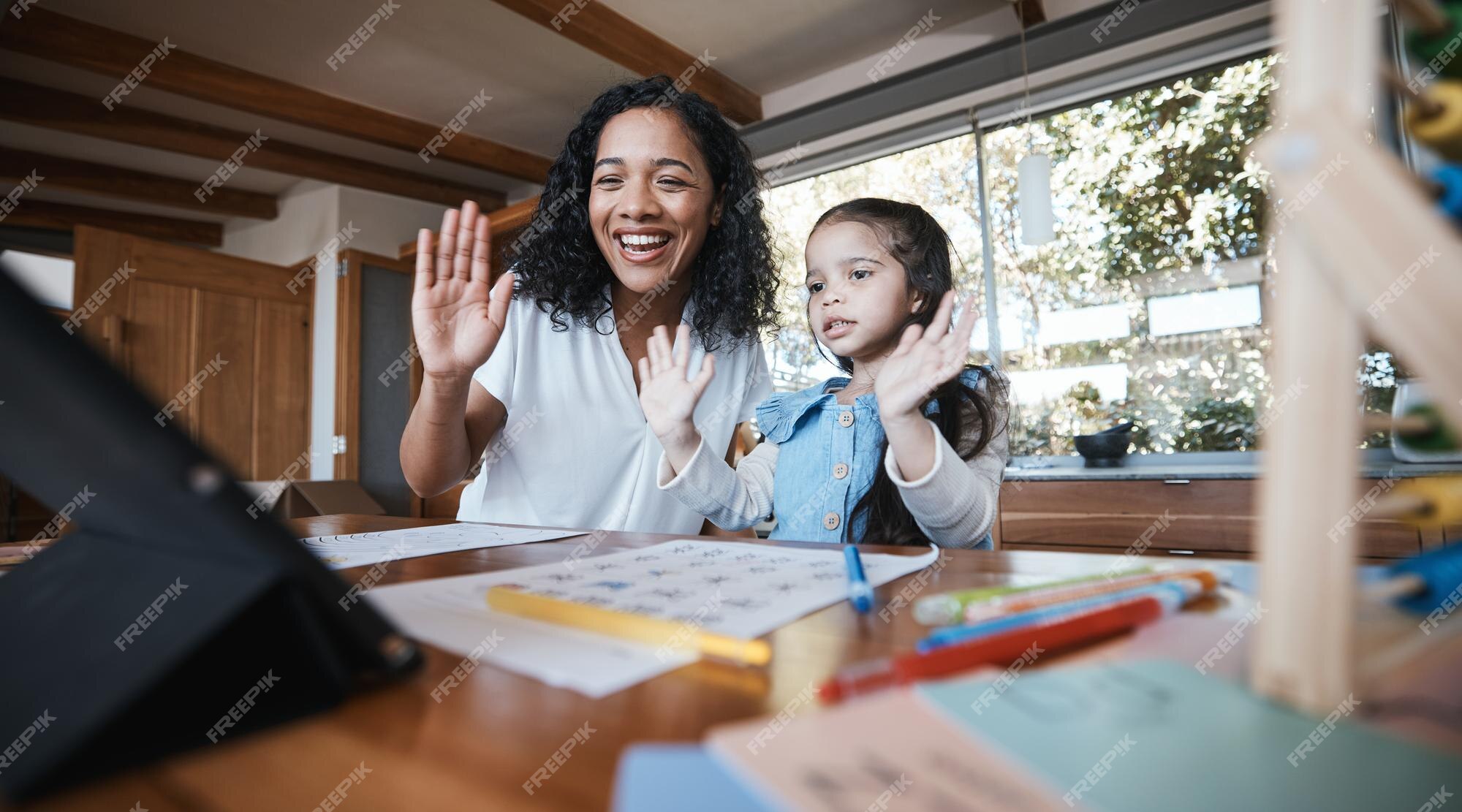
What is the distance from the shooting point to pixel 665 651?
0.38 meters

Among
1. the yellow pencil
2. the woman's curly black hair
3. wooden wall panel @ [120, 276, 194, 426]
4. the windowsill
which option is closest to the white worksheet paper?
the yellow pencil

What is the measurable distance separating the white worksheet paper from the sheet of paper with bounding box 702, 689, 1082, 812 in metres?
0.12

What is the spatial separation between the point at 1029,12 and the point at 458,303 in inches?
108

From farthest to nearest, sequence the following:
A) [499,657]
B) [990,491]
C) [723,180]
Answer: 1. [723,180]
2. [990,491]
3. [499,657]

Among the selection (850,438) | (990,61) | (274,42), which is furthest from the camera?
(274,42)

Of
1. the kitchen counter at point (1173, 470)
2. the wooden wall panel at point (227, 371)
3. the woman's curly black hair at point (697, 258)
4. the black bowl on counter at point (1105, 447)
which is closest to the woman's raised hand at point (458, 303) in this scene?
the woman's curly black hair at point (697, 258)

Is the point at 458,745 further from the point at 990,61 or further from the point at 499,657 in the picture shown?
the point at 990,61

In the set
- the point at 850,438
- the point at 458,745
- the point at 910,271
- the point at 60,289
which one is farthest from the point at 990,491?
the point at 60,289

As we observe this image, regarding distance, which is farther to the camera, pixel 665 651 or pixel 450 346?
pixel 450 346

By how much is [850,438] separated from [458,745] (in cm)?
102

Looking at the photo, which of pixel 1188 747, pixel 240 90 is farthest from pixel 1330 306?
pixel 240 90

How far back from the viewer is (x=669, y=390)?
1.07m

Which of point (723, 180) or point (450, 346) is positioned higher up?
point (723, 180)

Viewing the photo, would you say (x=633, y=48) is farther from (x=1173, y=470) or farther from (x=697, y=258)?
(x=1173, y=470)
